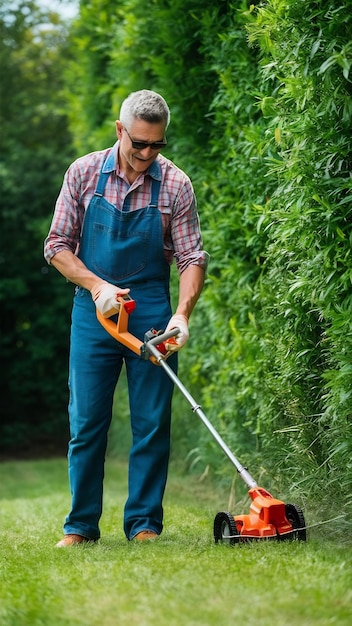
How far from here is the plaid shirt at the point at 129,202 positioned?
412 centimetres

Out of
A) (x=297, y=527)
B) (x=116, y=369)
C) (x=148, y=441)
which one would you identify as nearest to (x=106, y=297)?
(x=116, y=369)

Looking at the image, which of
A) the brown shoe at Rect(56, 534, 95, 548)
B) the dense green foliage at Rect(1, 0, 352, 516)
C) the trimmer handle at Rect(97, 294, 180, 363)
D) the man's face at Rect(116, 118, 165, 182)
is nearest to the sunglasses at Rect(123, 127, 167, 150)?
the man's face at Rect(116, 118, 165, 182)

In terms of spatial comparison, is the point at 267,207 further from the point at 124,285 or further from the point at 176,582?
the point at 176,582

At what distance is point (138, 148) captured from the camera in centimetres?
396

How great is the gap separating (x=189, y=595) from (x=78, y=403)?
1.48 meters

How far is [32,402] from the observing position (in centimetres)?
1145

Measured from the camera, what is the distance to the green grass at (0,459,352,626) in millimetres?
2650

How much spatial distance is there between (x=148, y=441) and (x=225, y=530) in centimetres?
61

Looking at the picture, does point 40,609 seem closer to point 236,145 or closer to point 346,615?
point 346,615

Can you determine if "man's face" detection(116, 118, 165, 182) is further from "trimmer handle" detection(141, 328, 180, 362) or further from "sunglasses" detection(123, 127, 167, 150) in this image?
"trimmer handle" detection(141, 328, 180, 362)

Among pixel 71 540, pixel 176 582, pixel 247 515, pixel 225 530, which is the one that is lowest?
pixel 71 540

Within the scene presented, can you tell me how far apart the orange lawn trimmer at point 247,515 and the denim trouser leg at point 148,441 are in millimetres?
255

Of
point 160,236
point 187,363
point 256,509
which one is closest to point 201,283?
point 160,236

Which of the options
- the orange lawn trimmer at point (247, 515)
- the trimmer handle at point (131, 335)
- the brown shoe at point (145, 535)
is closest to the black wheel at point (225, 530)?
the orange lawn trimmer at point (247, 515)
